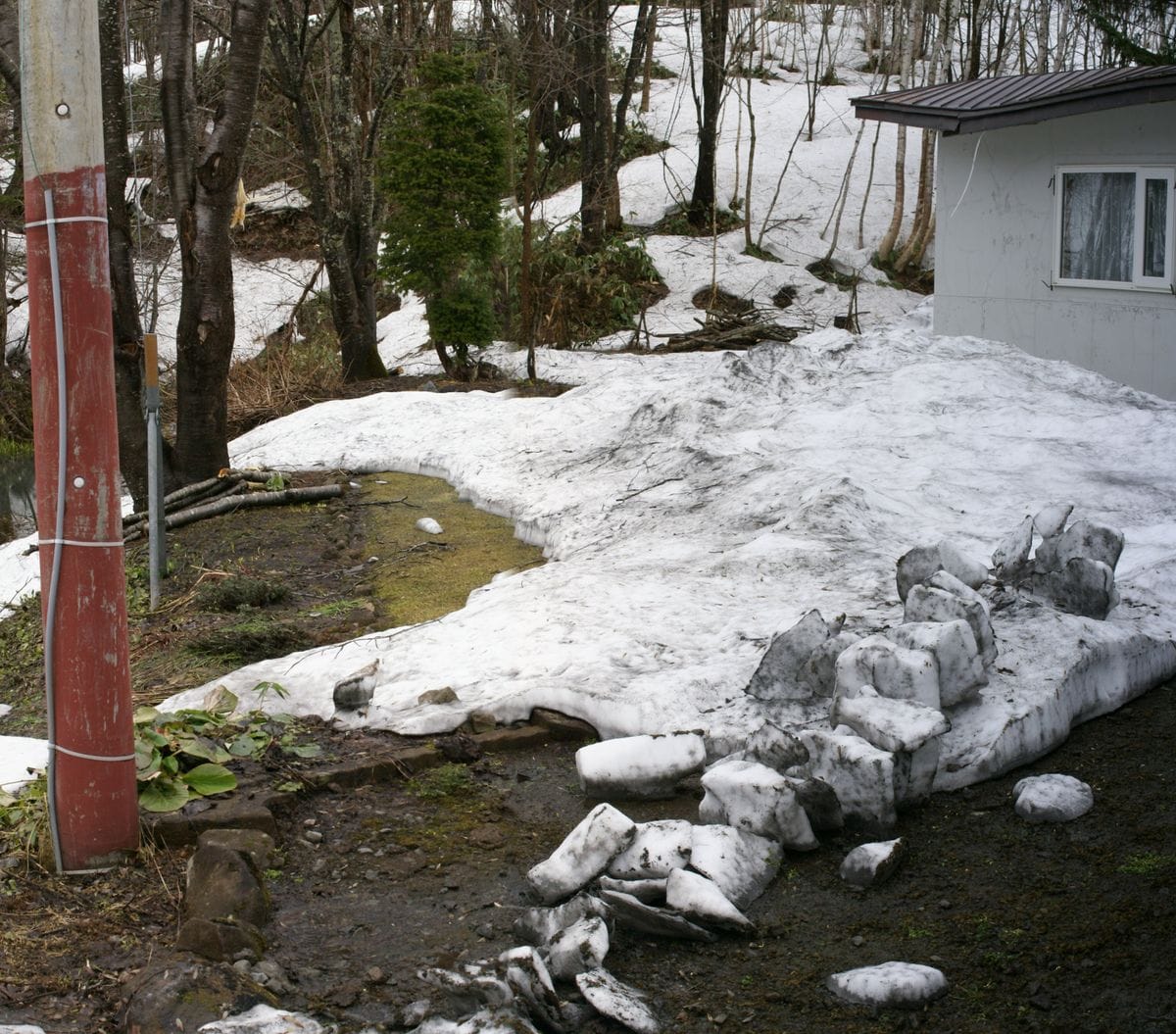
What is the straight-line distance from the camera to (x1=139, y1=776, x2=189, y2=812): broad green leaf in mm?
3926

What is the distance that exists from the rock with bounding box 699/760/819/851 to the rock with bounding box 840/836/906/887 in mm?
173

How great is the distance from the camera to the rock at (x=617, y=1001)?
9.65 ft

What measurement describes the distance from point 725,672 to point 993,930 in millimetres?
1762

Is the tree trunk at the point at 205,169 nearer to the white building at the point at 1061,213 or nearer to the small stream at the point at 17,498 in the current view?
the small stream at the point at 17,498

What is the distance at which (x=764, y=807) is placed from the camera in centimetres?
375

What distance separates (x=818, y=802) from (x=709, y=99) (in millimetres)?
20525

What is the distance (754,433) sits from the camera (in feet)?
29.2

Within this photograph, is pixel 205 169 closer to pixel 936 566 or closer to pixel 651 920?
pixel 936 566

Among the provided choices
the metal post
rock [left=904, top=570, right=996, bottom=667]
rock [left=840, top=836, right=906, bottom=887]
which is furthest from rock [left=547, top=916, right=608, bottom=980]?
the metal post

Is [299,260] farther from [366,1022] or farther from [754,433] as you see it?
[366,1022]

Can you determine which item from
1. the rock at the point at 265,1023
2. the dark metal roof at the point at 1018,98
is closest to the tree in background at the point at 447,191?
the dark metal roof at the point at 1018,98

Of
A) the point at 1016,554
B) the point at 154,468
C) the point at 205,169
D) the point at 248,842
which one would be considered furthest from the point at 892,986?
the point at 205,169

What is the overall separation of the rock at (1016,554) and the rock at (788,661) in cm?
125

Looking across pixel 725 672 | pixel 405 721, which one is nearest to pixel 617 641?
pixel 725 672
